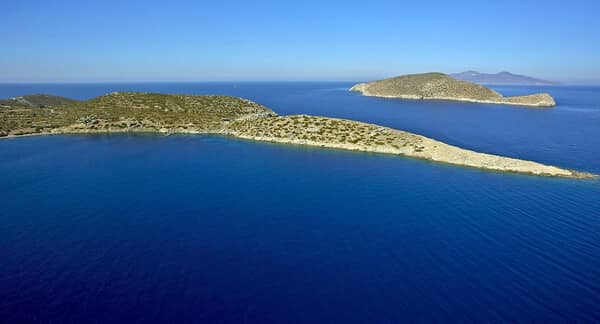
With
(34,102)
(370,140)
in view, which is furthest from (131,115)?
(34,102)

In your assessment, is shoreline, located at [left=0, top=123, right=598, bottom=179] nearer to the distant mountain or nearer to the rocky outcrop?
the rocky outcrop

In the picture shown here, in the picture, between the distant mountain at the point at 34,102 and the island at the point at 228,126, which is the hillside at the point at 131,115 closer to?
the island at the point at 228,126

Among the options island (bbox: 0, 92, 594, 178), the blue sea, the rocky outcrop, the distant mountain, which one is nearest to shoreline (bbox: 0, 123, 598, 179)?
the rocky outcrop

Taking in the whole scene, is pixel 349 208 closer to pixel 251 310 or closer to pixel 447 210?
pixel 447 210

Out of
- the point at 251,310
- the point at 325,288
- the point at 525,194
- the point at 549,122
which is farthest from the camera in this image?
the point at 549,122

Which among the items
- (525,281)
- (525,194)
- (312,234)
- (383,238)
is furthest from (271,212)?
(525,194)

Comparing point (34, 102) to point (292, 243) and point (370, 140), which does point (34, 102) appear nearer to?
point (370, 140)
